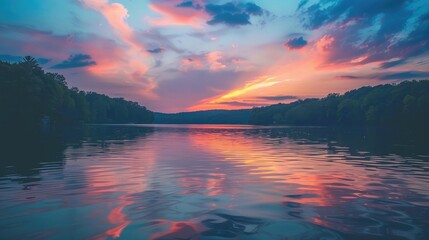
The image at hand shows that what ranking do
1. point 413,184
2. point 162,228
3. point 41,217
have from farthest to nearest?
point 413,184 → point 41,217 → point 162,228

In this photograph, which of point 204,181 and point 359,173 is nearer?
point 204,181

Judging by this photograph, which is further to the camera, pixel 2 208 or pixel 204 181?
pixel 204 181

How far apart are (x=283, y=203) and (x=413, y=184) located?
9220 millimetres

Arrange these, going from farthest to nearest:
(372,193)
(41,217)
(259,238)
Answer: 1. (372,193)
2. (41,217)
3. (259,238)

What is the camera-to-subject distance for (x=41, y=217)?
1188 centimetres

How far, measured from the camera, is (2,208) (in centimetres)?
1307

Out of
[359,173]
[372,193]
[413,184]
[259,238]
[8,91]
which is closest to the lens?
[259,238]

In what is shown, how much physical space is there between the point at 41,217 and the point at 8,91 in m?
106

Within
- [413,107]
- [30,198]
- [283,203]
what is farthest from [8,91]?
[413,107]

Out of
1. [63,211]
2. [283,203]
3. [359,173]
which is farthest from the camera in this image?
[359,173]

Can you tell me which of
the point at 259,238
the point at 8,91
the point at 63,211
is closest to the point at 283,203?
the point at 259,238

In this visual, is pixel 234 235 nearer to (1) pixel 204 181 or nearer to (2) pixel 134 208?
(2) pixel 134 208

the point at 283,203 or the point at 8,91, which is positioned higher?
the point at 8,91

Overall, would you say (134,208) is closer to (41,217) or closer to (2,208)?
(41,217)
